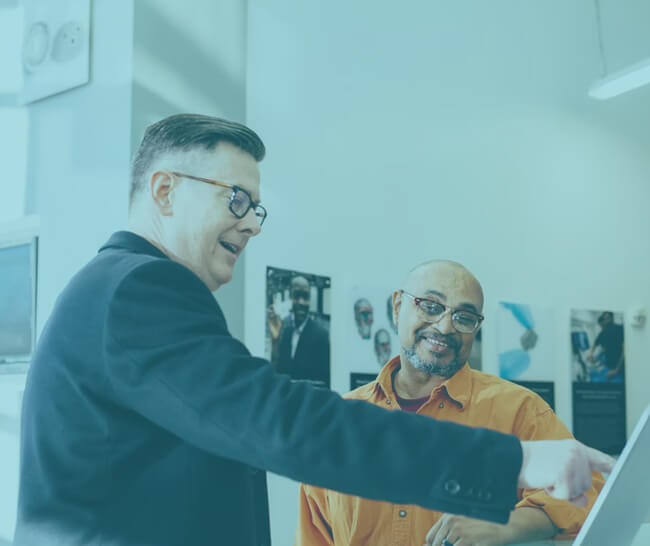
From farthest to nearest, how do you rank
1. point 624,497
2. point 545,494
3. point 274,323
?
point 274,323 → point 545,494 → point 624,497

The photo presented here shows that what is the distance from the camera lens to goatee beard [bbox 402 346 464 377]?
2215 mm

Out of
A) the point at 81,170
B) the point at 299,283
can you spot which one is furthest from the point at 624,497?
the point at 299,283

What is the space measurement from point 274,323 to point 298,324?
0.50 feet

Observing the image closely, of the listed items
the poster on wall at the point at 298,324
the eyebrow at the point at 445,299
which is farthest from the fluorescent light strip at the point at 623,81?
the eyebrow at the point at 445,299

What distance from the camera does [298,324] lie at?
3.49 meters

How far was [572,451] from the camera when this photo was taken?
94cm

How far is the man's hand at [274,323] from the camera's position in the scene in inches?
132

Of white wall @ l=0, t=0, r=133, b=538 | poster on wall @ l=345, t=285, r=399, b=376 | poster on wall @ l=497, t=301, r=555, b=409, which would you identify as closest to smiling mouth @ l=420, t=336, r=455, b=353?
white wall @ l=0, t=0, r=133, b=538

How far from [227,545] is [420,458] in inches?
15.6

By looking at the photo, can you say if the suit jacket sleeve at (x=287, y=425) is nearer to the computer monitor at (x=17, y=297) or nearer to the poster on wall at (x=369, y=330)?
the computer monitor at (x=17, y=297)

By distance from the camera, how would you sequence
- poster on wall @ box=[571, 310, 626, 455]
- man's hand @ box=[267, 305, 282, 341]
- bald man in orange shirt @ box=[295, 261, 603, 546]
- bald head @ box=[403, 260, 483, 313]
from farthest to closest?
poster on wall @ box=[571, 310, 626, 455] → man's hand @ box=[267, 305, 282, 341] → bald head @ box=[403, 260, 483, 313] → bald man in orange shirt @ box=[295, 261, 603, 546]

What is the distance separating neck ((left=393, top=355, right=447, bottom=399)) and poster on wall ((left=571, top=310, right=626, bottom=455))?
2913mm

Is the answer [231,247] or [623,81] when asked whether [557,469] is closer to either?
[231,247]

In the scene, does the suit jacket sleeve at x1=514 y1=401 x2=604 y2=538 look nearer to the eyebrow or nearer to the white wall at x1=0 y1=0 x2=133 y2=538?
the eyebrow
